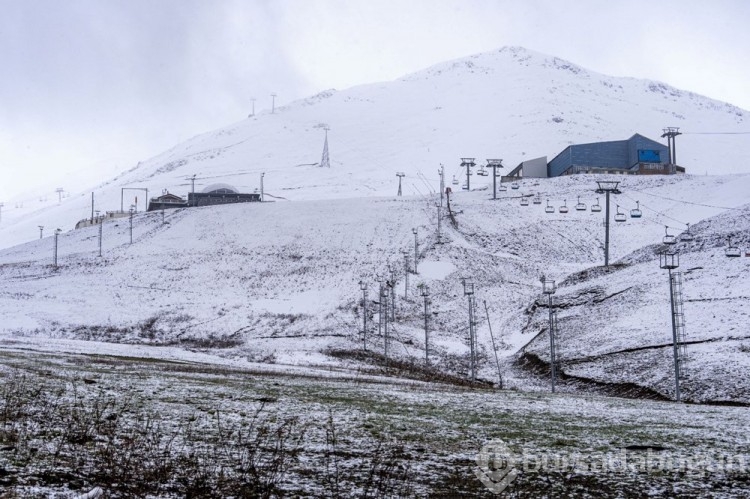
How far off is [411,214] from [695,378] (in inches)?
2724

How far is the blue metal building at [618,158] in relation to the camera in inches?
5098

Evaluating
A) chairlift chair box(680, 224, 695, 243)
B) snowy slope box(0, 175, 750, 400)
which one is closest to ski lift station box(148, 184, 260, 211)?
snowy slope box(0, 175, 750, 400)

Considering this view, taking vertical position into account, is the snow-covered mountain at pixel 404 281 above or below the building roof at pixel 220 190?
below

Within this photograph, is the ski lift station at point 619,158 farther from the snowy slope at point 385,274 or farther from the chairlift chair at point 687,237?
the chairlift chair at point 687,237

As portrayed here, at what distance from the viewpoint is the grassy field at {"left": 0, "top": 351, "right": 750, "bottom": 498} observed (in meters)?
9.26

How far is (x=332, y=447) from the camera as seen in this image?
1205cm

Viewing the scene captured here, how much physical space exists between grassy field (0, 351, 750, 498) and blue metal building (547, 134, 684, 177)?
116153mm

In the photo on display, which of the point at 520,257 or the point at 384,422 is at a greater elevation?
the point at 520,257

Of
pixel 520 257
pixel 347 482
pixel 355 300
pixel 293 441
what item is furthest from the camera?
pixel 520 257

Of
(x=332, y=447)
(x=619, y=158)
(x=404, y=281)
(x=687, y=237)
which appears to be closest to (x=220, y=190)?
(x=404, y=281)

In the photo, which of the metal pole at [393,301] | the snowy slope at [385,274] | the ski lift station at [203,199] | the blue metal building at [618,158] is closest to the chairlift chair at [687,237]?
the snowy slope at [385,274]

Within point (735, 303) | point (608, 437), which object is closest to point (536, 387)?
point (735, 303)

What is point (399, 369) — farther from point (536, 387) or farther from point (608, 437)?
point (608, 437)

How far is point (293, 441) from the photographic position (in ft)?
40.9
